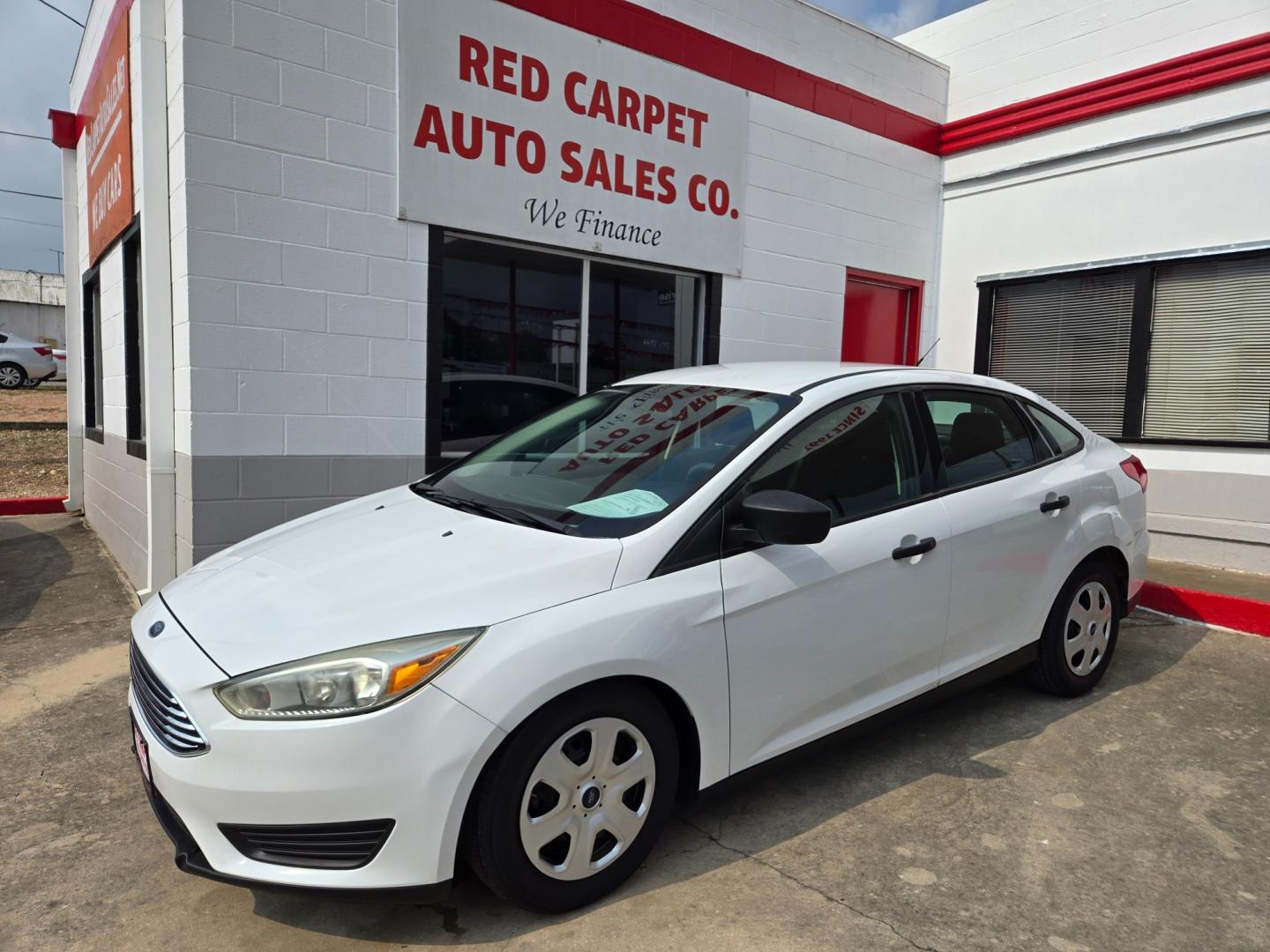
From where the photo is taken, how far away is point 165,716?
7.80 feet

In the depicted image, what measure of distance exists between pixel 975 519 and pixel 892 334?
578 centimetres

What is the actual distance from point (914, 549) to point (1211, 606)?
346 cm

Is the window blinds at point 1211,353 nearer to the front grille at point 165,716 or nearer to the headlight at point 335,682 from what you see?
the headlight at point 335,682

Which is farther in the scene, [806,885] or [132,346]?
[132,346]

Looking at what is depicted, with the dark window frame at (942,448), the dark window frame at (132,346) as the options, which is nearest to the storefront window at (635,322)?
the dark window frame at (132,346)

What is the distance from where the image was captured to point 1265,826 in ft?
9.95

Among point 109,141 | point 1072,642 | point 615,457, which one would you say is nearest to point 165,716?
point 615,457

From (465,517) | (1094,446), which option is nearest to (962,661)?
(1094,446)

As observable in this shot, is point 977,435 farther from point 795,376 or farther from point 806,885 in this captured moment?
point 806,885

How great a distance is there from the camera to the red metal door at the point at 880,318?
27.5 ft

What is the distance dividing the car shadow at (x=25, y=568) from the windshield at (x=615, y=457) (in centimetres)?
369

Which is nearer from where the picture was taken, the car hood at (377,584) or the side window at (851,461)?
the car hood at (377,584)

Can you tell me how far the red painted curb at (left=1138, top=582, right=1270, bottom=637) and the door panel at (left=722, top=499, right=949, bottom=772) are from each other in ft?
→ 10.4

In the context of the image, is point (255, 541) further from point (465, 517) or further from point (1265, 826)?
point (1265, 826)
